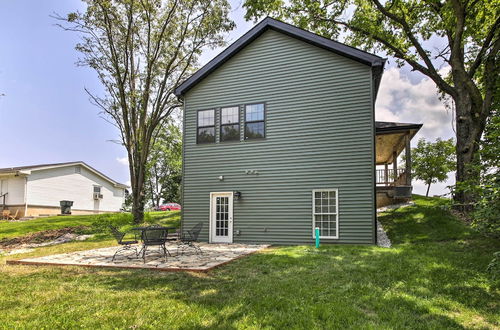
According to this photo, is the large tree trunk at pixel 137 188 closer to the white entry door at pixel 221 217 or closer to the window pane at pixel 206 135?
the window pane at pixel 206 135

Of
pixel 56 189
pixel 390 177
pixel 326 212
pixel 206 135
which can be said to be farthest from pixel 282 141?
pixel 56 189

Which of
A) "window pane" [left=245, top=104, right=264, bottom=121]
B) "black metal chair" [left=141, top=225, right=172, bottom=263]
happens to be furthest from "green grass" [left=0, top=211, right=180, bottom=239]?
"window pane" [left=245, top=104, right=264, bottom=121]

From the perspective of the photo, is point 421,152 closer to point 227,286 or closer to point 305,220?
point 305,220

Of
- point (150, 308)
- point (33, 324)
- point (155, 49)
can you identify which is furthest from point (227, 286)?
point (155, 49)

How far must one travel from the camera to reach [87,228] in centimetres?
1569

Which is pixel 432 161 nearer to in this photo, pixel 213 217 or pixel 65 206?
pixel 213 217

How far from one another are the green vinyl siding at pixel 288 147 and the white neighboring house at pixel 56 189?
1711cm

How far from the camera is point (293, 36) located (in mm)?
11523

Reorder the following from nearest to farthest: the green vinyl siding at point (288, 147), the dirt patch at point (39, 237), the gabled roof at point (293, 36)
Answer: the gabled roof at point (293, 36) < the green vinyl siding at point (288, 147) < the dirt patch at point (39, 237)

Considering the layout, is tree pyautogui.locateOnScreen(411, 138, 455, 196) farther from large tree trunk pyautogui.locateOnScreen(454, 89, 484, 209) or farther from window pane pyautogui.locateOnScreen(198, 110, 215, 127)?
window pane pyautogui.locateOnScreen(198, 110, 215, 127)

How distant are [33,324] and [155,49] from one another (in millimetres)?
16342

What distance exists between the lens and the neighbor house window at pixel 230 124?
40.2 feet

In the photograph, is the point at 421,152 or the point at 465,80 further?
the point at 421,152

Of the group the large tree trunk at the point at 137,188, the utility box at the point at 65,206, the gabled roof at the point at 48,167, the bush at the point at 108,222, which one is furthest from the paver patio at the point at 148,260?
the gabled roof at the point at 48,167
